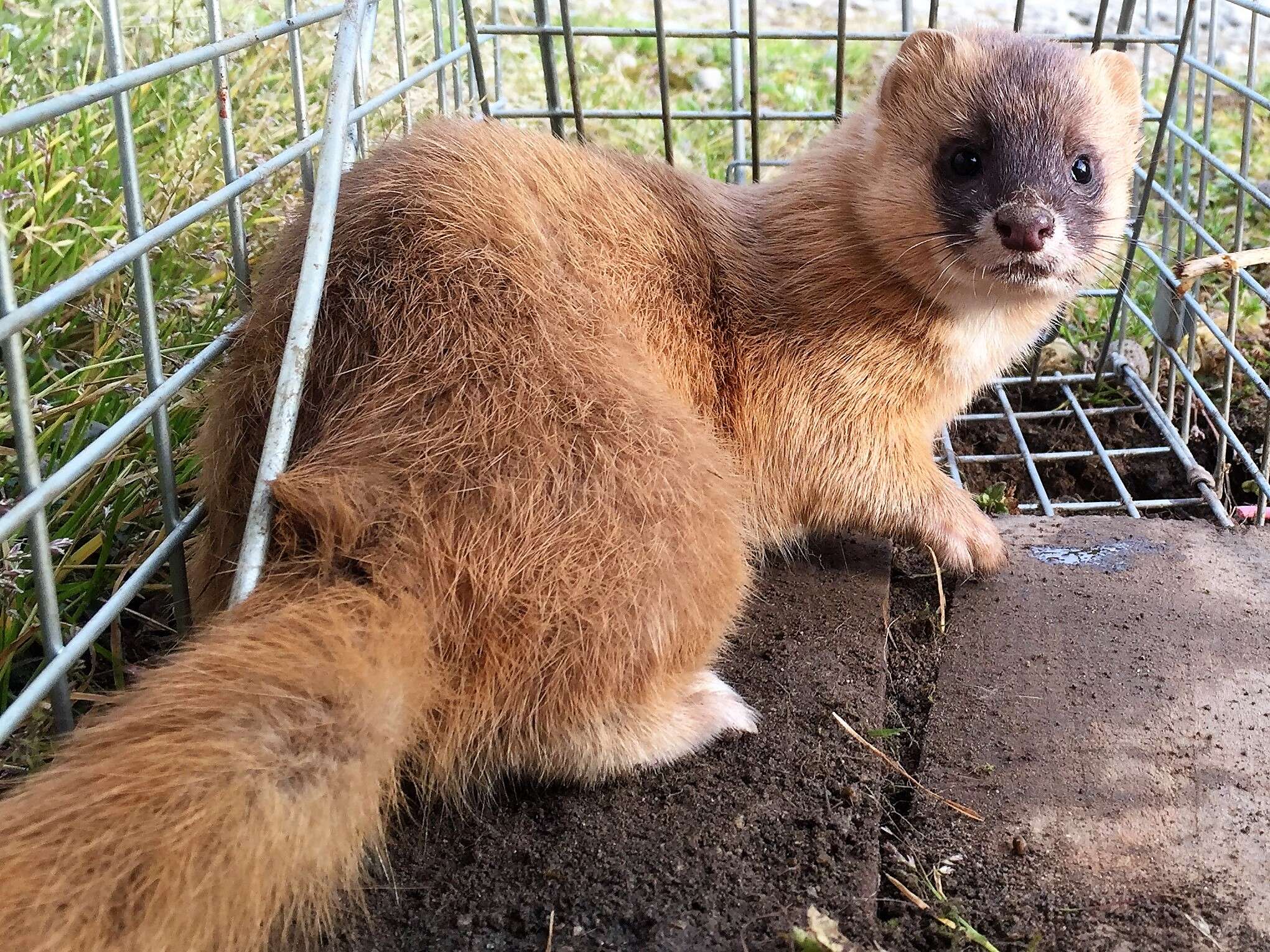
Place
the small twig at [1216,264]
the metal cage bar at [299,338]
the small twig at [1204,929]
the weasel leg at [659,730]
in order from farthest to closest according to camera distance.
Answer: the small twig at [1216,264] < the weasel leg at [659,730] < the metal cage bar at [299,338] < the small twig at [1204,929]

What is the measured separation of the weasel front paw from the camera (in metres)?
3.16

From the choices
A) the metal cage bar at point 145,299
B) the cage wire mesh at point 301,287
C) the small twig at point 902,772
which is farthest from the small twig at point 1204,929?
the metal cage bar at point 145,299

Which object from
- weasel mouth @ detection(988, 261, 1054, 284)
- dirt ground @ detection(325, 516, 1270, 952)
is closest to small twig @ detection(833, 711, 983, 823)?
dirt ground @ detection(325, 516, 1270, 952)

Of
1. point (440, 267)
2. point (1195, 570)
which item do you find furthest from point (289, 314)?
point (1195, 570)

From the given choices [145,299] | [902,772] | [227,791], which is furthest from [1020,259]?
[227,791]

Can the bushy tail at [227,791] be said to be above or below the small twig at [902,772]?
above

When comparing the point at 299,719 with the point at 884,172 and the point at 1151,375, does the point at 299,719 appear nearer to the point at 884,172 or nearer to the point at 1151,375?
the point at 884,172

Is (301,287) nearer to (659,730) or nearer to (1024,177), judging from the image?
(659,730)

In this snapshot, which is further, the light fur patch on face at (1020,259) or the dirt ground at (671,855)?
the light fur patch on face at (1020,259)

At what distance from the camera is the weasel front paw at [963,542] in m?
3.16

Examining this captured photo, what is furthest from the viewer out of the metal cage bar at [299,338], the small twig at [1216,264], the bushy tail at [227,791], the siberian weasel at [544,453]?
the small twig at [1216,264]

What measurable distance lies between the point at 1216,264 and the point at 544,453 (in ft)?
6.25

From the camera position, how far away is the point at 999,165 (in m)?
2.97

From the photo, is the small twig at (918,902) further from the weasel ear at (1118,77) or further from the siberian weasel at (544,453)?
the weasel ear at (1118,77)
